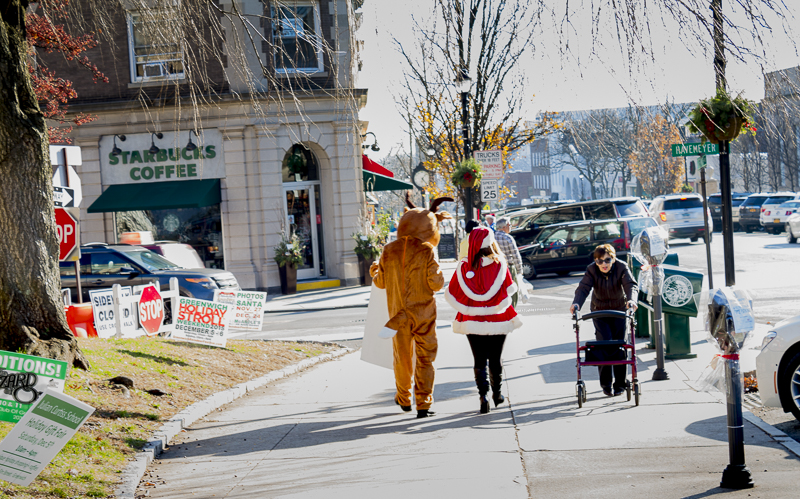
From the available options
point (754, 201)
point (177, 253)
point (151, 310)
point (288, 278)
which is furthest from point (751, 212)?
point (151, 310)

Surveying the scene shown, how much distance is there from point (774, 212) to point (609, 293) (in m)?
30.1

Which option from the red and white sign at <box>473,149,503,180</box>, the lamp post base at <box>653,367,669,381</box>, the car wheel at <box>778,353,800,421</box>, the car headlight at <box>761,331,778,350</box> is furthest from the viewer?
the red and white sign at <box>473,149,503,180</box>

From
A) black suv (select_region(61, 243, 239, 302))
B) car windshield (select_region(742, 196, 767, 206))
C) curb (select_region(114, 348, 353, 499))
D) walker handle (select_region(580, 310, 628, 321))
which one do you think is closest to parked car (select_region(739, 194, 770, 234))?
car windshield (select_region(742, 196, 767, 206))

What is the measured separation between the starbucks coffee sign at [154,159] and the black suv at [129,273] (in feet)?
22.5

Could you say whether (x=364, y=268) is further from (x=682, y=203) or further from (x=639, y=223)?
(x=682, y=203)

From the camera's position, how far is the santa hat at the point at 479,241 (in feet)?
23.9

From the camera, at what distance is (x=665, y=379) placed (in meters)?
8.26

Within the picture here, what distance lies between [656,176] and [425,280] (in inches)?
2420

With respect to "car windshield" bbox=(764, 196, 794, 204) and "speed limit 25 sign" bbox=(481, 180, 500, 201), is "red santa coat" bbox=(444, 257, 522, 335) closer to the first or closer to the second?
"speed limit 25 sign" bbox=(481, 180, 500, 201)

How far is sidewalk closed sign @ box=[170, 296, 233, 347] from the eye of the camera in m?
10.8

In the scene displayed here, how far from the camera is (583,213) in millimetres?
26328

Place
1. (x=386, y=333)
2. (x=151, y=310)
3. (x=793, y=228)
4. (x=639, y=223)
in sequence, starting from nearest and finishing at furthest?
(x=386, y=333), (x=151, y=310), (x=639, y=223), (x=793, y=228)

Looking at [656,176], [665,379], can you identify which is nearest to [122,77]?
[665,379]

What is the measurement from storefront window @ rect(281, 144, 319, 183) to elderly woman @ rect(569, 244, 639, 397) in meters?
16.3
